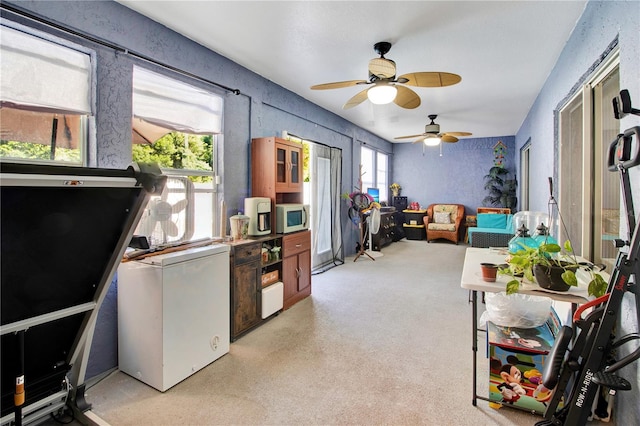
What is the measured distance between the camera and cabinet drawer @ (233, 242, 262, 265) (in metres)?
2.80

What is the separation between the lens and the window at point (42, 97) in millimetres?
1832

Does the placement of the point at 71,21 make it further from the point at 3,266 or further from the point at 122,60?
the point at 3,266

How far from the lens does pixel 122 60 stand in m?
2.34

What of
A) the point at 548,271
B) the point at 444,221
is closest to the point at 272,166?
the point at 548,271

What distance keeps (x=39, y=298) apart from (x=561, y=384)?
2.05 metres

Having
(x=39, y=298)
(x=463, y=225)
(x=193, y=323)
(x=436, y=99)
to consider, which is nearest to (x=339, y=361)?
(x=193, y=323)

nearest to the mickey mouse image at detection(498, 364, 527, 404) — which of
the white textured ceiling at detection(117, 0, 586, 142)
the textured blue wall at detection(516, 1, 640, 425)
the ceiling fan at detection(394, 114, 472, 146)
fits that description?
the textured blue wall at detection(516, 1, 640, 425)

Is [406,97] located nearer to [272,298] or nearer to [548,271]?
[548,271]

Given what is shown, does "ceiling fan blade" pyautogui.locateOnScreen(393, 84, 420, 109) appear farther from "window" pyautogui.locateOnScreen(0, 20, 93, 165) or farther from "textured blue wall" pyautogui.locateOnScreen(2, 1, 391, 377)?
"window" pyautogui.locateOnScreen(0, 20, 93, 165)

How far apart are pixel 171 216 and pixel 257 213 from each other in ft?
3.13

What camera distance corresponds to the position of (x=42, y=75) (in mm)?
1953

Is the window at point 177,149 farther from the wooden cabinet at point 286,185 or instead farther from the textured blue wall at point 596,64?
the textured blue wall at point 596,64

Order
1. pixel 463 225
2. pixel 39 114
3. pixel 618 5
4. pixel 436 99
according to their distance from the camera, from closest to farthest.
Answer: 1. pixel 618 5
2. pixel 39 114
3. pixel 436 99
4. pixel 463 225

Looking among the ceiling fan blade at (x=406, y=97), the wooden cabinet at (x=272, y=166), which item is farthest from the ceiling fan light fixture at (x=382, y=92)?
the wooden cabinet at (x=272, y=166)
